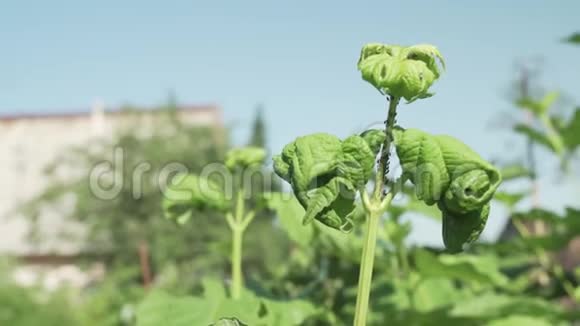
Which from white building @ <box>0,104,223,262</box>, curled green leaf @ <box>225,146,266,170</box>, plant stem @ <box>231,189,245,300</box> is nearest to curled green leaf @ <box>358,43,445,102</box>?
plant stem @ <box>231,189,245,300</box>

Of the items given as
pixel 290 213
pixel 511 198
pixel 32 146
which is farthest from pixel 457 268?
pixel 32 146

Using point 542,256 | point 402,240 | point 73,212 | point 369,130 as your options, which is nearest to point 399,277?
point 402,240

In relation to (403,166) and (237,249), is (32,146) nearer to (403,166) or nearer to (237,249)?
(237,249)

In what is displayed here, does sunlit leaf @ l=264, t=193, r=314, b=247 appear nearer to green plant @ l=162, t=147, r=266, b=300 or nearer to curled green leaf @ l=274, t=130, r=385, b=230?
green plant @ l=162, t=147, r=266, b=300

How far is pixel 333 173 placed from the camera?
2.39ft

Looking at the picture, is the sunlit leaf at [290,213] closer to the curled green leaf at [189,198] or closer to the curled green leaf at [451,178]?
the curled green leaf at [189,198]

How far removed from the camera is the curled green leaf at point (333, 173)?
2.34 ft

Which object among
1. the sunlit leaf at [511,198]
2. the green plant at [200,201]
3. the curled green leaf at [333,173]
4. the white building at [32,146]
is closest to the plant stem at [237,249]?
the green plant at [200,201]

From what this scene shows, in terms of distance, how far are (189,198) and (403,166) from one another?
0.71 m

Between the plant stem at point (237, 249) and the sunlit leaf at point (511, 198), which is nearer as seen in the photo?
the plant stem at point (237, 249)

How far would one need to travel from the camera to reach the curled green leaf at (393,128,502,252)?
70 centimetres

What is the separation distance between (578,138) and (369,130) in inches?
61.2

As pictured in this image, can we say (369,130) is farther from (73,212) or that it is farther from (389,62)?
(73,212)

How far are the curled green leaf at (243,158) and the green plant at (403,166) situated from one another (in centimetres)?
73
